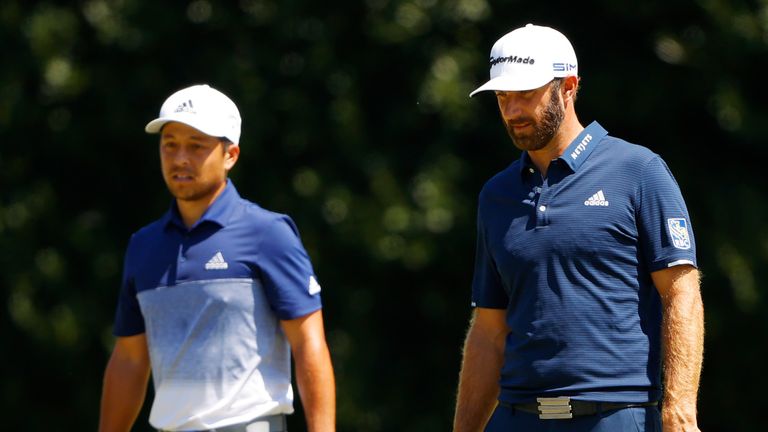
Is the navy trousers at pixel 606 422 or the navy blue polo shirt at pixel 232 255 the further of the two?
the navy blue polo shirt at pixel 232 255

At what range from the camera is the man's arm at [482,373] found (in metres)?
4.44

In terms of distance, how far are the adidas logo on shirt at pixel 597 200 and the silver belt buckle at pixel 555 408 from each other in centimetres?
52

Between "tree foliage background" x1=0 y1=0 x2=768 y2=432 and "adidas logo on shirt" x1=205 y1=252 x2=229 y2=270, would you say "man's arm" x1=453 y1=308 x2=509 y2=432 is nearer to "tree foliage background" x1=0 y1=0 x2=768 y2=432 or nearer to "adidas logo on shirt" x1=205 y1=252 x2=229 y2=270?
"adidas logo on shirt" x1=205 y1=252 x2=229 y2=270

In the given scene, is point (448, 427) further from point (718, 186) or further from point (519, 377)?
point (519, 377)

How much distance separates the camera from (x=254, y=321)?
15.0 feet

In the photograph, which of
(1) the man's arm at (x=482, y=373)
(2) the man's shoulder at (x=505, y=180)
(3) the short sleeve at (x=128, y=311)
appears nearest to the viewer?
(2) the man's shoulder at (x=505, y=180)

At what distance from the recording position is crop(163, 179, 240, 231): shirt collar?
15.4 feet

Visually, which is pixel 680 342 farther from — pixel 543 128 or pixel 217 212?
pixel 217 212

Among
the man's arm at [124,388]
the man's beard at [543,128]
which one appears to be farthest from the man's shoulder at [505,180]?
the man's arm at [124,388]

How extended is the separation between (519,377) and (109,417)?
1.50 metres

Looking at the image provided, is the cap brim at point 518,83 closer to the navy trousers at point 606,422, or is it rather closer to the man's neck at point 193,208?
the navy trousers at point 606,422

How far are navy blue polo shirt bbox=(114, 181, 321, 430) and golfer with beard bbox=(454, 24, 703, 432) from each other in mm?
728

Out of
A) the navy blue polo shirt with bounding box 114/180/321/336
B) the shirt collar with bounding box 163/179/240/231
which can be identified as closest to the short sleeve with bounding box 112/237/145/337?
the navy blue polo shirt with bounding box 114/180/321/336

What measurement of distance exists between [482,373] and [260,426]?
0.69 meters
